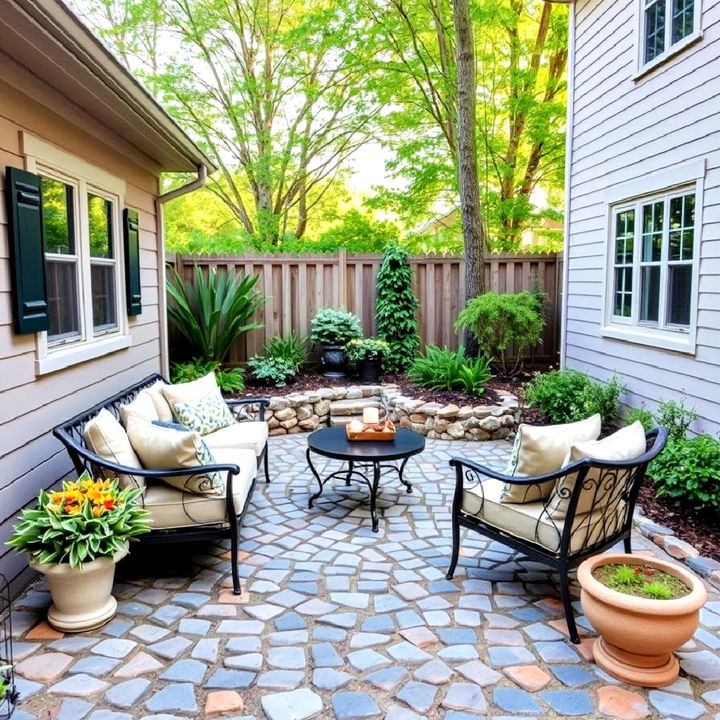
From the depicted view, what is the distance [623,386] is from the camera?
228 inches

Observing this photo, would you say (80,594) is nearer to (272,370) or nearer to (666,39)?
(272,370)

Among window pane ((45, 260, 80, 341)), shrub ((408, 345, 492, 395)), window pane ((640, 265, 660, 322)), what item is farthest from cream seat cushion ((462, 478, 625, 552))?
shrub ((408, 345, 492, 395))

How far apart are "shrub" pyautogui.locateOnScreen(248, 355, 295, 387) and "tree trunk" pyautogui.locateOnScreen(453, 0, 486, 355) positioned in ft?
7.59

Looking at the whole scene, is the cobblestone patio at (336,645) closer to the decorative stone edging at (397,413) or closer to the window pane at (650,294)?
the decorative stone edging at (397,413)

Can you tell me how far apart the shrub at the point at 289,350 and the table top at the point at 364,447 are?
280 cm

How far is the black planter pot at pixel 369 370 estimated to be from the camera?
714 cm

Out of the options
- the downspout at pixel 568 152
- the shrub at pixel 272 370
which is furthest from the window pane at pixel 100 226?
the downspout at pixel 568 152

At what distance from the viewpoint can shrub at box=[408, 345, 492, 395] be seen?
21.8 ft

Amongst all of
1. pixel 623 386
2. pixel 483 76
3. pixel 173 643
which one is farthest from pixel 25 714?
pixel 483 76

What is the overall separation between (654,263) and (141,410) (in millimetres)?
4560

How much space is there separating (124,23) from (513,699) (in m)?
14.4

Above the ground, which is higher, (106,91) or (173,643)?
(106,91)

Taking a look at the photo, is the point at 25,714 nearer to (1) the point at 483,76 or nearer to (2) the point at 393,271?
(2) the point at 393,271

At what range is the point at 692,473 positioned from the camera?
3811 mm
